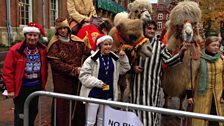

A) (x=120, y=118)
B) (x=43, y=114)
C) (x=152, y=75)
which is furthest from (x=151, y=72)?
(x=43, y=114)

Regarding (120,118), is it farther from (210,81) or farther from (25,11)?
(25,11)

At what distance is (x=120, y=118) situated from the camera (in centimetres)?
327

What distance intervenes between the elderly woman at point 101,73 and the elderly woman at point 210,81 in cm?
101

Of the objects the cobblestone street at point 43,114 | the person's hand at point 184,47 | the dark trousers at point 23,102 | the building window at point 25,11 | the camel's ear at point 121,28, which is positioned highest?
the building window at point 25,11

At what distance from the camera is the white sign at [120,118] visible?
3.24 m

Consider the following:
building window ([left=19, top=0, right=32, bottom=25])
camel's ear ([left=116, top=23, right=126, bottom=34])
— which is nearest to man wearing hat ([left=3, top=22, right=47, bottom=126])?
camel's ear ([left=116, top=23, right=126, bottom=34])

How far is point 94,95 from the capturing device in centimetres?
450

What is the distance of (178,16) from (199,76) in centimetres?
102

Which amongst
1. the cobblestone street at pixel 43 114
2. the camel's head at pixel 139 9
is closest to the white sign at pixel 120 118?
the cobblestone street at pixel 43 114

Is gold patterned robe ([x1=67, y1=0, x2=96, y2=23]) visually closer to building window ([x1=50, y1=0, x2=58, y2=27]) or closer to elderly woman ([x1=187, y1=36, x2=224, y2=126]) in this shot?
elderly woman ([x1=187, y1=36, x2=224, y2=126])

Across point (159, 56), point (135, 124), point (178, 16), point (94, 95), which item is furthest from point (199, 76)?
point (135, 124)

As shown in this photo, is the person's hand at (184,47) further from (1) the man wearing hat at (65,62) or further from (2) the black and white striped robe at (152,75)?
(1) the man wearing hat at (65,62)

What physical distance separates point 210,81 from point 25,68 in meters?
2.48

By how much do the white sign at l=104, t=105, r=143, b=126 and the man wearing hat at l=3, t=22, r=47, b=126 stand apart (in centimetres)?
162
